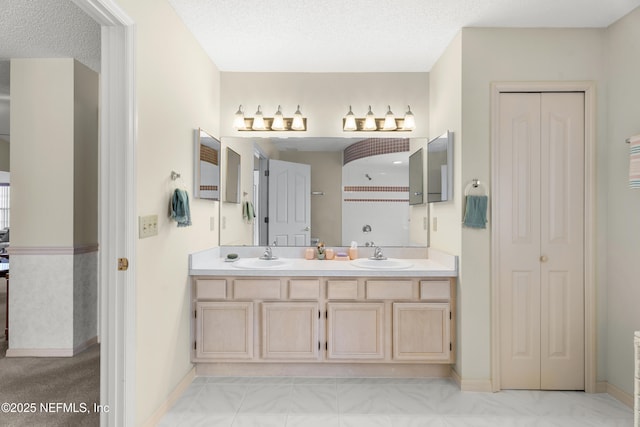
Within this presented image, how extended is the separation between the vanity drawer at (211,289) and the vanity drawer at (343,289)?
2.50 feet

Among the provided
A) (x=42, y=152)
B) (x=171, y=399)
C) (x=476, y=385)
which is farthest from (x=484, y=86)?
(x=42, y=152)

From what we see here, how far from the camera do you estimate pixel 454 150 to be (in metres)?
2.58

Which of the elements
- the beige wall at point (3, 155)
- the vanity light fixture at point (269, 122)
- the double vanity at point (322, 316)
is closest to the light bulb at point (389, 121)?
the vanity light fixture at point (269, 122)

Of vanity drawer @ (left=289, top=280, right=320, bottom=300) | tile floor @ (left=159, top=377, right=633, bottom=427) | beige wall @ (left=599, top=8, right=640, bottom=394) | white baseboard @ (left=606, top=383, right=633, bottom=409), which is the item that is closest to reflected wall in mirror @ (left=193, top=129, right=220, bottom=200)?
vanity drawer @ (left=289, top=280, right=320, bottom=300)

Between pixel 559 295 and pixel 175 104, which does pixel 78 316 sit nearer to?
pixel 175 104

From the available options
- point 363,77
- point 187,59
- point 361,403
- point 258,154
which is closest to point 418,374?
point 361,403

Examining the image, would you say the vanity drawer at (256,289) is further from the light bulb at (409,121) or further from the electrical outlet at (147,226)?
the light bulb at (409,121)

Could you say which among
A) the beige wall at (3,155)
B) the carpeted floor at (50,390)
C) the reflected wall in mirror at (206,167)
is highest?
the beige wall at (3,155)

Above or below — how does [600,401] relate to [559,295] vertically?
below

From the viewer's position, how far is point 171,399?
224 centimetres

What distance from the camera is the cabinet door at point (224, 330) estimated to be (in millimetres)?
2543

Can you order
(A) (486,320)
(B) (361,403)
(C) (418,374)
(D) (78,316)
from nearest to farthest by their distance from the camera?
(B) (361,403)
(A) (486,320)
(C) (418,374)
(D) (78,316)

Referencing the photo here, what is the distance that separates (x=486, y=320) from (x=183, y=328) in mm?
2069

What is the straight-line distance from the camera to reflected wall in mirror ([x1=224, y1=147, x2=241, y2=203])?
3.11m
